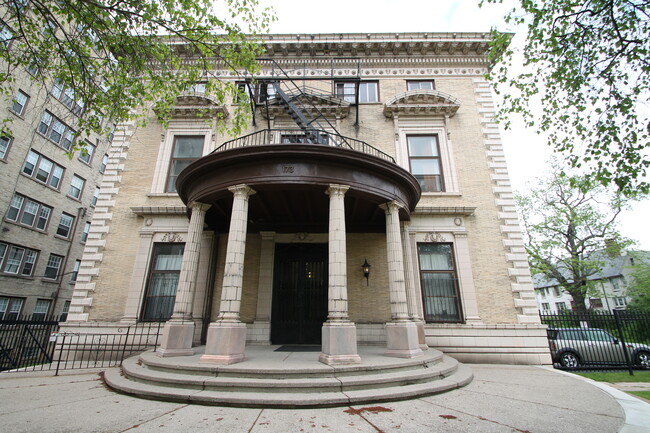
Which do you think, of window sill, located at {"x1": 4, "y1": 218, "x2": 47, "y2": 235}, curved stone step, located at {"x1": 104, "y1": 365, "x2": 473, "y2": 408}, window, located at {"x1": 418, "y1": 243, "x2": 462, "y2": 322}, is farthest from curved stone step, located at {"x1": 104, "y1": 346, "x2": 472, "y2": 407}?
window sill, located at {"x1": 4, "y1": 218, "x2": 47, "y2": 235}

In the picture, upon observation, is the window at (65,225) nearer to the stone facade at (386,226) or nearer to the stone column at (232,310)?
the stone facade at (386,226)

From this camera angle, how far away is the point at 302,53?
14.3m

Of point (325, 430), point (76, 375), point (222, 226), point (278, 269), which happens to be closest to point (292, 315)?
point (278, 269)

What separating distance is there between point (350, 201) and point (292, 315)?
4.76 meters

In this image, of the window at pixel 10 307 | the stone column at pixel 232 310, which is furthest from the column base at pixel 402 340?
the window at pixel 10 307

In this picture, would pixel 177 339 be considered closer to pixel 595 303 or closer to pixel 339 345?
pixel 339 345

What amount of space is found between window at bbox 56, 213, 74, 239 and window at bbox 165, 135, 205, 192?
57.0ft

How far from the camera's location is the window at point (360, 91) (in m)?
14.0

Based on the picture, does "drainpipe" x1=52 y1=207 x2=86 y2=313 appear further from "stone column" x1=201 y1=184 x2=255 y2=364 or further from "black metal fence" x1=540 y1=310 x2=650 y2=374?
"black metal fence" x1=540 y1=310 x2=650 y2=374

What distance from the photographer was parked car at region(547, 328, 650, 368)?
41.0 ft

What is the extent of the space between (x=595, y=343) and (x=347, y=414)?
1341 centimetres

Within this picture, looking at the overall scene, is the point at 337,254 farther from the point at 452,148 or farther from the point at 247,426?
the point at 452,148

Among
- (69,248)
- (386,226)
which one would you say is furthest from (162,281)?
(69,248)

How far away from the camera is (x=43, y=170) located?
72.0 ft
